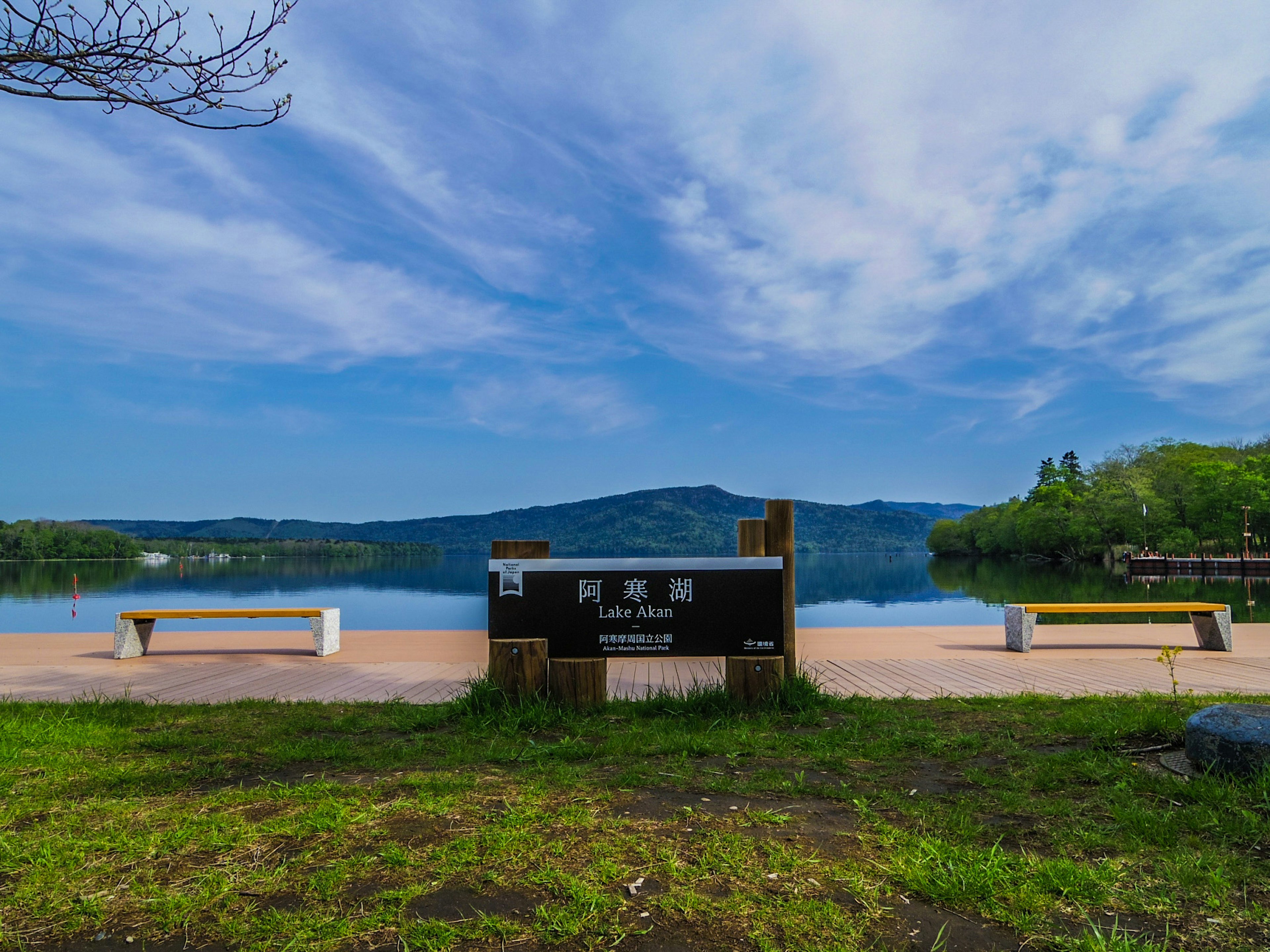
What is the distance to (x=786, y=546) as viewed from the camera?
6.48 m

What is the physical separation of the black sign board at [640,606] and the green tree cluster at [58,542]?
126 meters

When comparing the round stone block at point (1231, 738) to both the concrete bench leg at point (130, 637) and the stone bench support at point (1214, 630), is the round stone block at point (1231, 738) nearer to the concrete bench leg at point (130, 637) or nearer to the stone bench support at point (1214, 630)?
the stone bench support at point (1214, 630)

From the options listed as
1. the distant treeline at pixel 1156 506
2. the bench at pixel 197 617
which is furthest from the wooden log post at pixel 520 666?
the distant treeline at pixel 1156 506

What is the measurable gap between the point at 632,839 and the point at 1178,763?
10.2 ft

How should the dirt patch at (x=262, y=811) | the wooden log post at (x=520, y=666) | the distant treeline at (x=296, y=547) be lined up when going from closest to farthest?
the dirt patch at (x=262, y=811), the wooden log post at (x=520, y=666), the distant treeline at (x=296, y=547)

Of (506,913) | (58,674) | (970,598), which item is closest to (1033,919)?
(506,913)

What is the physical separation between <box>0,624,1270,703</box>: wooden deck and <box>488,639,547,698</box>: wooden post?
990 mm

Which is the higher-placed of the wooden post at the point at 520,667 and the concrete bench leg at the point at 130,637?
the wooden post at the point at 520,667

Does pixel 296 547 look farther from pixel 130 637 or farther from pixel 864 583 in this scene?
pixel 130 637

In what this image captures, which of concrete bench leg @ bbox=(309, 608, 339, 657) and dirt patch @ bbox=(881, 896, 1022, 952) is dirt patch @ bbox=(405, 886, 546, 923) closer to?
dirt patch @ bbox=(881, 896, 1022, 952)

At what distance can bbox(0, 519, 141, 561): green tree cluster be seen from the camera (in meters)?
105

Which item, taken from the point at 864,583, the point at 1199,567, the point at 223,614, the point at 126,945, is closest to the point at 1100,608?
the point at 126,945

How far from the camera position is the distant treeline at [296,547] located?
Answer: 138 metres

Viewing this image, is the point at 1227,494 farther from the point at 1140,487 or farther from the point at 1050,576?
the point at 1050,576
